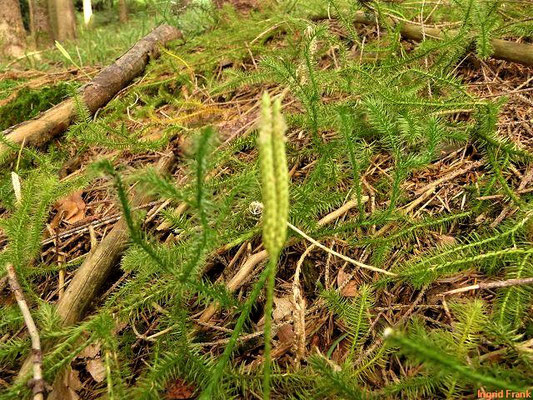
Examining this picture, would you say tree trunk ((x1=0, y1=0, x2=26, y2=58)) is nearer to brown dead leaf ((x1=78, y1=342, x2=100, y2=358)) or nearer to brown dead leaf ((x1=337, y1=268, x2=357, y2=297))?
brown dead leaf ((x1=78, y1=342, x2=100, y2=358))

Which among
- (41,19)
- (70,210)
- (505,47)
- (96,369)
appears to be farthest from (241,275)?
(41,19)

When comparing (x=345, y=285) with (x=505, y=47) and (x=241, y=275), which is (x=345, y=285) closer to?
(x=241, y=275)

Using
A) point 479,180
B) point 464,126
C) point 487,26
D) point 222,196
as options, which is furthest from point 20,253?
point 487,26

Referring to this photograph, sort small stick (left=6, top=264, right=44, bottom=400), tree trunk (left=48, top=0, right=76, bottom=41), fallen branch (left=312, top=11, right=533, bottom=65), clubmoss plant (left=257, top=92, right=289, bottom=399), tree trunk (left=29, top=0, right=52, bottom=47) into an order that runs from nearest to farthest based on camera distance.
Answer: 1. clubmoss plant (left=257, top=92, right=289, bottom=399)
2. small stick (left=6, top=264, right=44, bottom=400)
3. fallen branch (left=312, top=11, right=533, bottom=65)
4. tree trunk (left=48, top=0, right=76, bottom=41)
5. tree trunk (left=29, top=0, right=52, bottom=47)

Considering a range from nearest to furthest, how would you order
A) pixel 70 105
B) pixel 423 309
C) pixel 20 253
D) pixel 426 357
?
pixel 426 357
pixel 423 309
pixel 20 253
pixel 70 105

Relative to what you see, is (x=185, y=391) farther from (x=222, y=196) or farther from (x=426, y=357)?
(x=426, y=357)

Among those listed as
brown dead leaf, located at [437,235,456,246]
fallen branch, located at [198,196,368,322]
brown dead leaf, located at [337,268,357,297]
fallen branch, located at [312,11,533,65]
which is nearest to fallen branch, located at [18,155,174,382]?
fallen branch, located at [198,196,368,322]

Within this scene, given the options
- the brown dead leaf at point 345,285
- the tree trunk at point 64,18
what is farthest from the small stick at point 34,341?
the tree trunk at point 64,18
